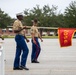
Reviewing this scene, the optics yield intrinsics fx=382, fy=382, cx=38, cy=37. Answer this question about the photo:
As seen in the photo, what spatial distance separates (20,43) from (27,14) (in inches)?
3689

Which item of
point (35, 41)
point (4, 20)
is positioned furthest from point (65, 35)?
point (4, 20)

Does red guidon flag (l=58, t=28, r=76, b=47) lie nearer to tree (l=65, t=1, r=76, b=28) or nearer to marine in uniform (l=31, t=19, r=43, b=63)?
marine in uniform (l=31, t=19, r=43, b=63)

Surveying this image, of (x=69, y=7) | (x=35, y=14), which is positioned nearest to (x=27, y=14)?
(x=35, y=14)

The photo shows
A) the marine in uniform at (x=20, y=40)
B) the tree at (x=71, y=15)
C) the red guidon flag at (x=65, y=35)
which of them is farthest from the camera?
the tree at (x=71, y=15)

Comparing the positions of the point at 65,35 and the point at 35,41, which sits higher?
the point at 65,35

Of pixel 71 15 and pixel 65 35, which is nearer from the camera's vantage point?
pixel 65 35

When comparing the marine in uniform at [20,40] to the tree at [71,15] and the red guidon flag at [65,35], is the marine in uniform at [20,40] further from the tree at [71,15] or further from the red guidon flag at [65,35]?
the tree at [71,15]

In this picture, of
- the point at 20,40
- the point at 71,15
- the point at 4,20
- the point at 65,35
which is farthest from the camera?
the point at 4,20

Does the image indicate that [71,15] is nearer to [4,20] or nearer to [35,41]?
[4,20]

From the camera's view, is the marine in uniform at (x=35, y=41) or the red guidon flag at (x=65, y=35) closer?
the red guidon flag at (x=65, y=35)

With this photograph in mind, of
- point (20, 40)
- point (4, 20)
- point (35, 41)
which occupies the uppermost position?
point (20, 40)

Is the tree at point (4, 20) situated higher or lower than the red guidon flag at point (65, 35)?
lower

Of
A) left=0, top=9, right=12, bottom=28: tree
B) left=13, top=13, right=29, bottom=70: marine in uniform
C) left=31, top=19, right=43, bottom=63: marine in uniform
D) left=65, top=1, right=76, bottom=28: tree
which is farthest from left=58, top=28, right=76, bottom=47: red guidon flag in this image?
left=0, top=9, right=12, bottom=28: tree

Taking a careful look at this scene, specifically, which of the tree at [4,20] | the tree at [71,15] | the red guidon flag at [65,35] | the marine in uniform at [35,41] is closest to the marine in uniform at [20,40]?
the red guidon flag at [65,35]
